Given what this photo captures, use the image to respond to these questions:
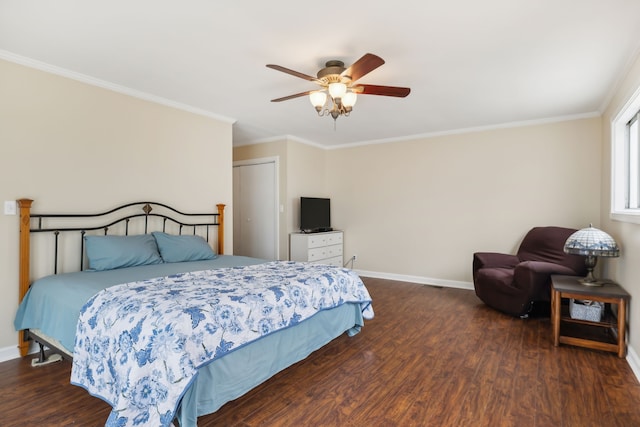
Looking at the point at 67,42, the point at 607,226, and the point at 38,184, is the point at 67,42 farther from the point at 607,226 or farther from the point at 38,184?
the point at 607,226

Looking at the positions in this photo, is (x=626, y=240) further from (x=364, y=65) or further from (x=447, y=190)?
(x=364, y=65)

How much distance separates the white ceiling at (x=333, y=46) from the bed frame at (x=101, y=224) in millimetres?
1199

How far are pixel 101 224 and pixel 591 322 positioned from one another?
444 cm

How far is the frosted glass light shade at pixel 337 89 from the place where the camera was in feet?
8.61

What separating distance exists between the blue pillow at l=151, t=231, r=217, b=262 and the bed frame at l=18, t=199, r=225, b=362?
275 millimetres

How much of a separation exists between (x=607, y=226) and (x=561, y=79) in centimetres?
174

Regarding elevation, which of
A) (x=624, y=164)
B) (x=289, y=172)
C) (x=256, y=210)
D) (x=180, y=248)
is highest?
(x=289, y=172)

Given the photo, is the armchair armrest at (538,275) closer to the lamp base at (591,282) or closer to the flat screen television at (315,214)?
the lamp base at (591,282)

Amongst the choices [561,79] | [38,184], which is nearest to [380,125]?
[561,79]

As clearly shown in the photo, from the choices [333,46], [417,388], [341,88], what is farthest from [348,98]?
[417,388]

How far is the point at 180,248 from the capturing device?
11.2 ft

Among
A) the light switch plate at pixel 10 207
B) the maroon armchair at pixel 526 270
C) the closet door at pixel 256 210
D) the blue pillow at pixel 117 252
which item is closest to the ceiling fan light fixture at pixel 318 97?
the blue pillow at pixel 117 252

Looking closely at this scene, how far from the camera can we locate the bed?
1654 millimetres

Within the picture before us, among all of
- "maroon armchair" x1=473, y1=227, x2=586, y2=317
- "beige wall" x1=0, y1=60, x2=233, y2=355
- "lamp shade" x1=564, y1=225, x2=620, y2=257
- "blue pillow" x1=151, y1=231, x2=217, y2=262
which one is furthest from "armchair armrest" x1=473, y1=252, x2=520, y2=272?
"beige wall" x1=0, y1=60, x2=233, y2=355
